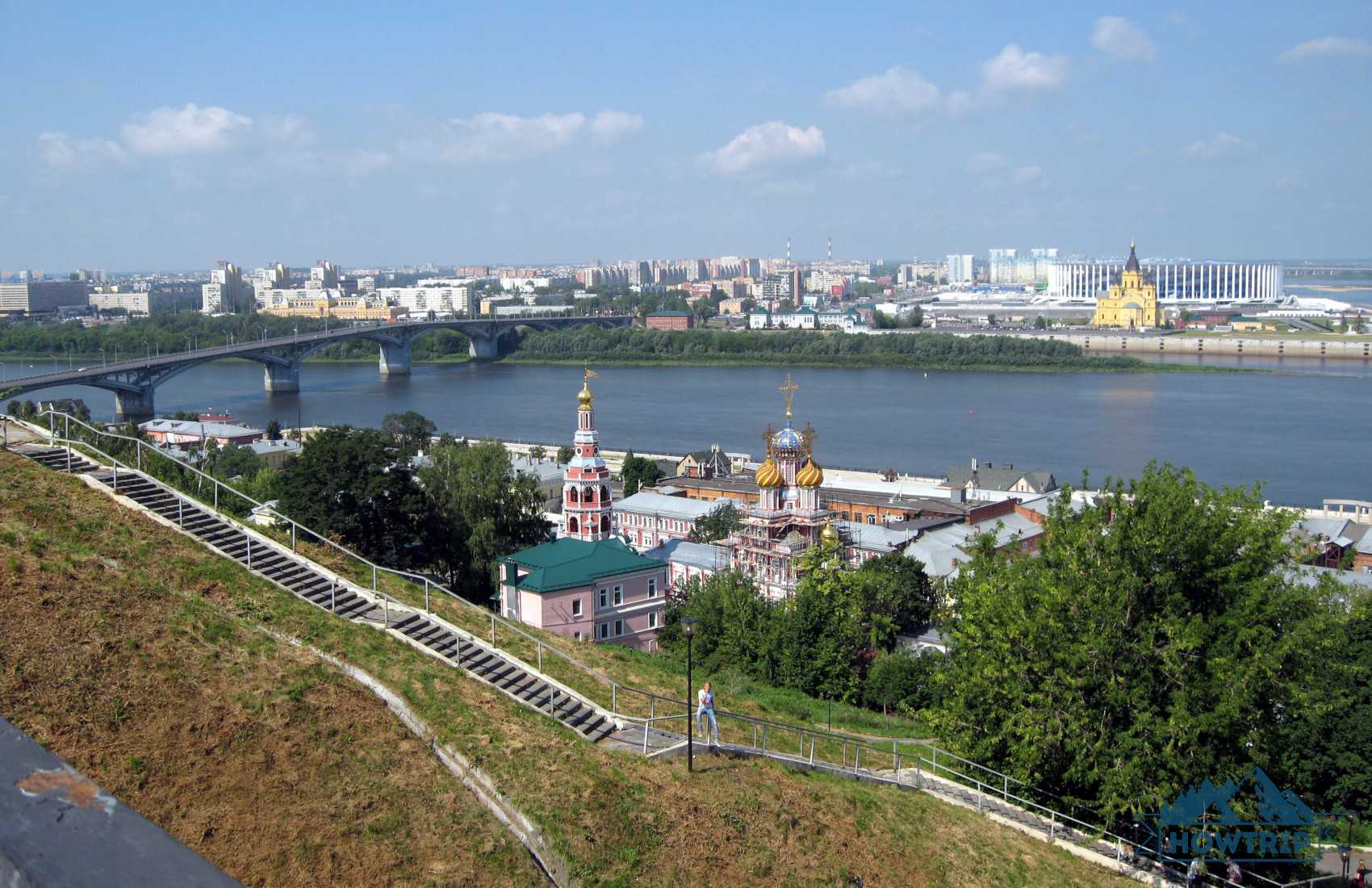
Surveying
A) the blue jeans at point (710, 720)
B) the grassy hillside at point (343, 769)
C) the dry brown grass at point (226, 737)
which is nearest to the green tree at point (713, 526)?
the blue jeans at point (710, 720)

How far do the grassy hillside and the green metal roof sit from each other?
413 centimetres

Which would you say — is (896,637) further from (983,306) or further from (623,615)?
(983,306)

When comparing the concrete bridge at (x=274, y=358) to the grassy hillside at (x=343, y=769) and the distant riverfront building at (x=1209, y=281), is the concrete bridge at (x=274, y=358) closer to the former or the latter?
the grassy hillside at (x=343, y=769)

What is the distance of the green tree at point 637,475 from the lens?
1636 centimetres

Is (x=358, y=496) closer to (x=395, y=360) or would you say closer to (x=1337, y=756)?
(x=1337, y=756)

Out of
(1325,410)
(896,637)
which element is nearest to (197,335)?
(1325,410)

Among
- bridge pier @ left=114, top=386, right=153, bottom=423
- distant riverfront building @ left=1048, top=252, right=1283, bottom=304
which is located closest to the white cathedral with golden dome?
bridge pier @ left=114, top=386, right=153, bottom=423

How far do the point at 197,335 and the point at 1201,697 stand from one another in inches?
1756

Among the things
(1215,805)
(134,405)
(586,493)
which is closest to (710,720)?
(1215,805)

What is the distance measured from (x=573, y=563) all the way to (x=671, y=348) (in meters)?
32.9

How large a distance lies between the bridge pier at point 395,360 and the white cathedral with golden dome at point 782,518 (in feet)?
94.4

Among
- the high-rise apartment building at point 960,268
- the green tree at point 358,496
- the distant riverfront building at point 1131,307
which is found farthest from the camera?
the high-rise apartment building at point 960,268

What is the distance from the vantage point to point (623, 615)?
8656mm

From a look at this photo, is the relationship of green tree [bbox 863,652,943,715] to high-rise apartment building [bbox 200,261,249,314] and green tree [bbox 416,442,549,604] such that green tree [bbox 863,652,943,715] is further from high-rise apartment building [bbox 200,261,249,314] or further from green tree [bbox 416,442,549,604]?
high-rise apartment building [bbox 200,261,249,314]
